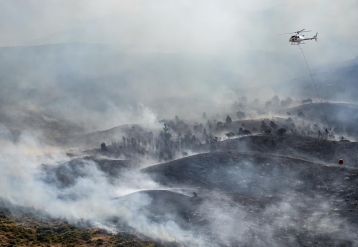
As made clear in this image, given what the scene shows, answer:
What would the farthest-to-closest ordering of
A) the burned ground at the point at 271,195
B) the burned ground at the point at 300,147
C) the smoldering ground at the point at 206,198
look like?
1. the burned ground at the point at 300,147
2. the smoldering ground at the point at 206,198
3. the burned ground at the point at 271,195

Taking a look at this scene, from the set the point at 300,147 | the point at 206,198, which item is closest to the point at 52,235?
the point at 206,198

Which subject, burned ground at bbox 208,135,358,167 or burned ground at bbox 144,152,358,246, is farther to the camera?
burned ground at bbox 208,135,358,167

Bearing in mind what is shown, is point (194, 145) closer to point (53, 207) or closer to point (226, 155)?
point (226, 155)

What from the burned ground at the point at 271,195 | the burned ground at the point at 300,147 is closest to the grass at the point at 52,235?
the burned ground at the point at 271,195

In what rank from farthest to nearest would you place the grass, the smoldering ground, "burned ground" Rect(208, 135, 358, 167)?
1. "burned ground" Rect(208, 135, 358, 167)
2. the smoldering ground
3. the grass

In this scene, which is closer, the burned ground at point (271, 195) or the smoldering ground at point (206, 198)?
the burned ground at point (271, 195)

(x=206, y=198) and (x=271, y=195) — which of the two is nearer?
(x=206, y=198)

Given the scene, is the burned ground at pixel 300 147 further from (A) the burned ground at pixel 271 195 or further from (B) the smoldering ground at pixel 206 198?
(B) the smoldering ground at pixel 206 198

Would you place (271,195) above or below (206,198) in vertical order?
below

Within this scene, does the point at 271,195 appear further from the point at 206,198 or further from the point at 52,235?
the point at 52,235

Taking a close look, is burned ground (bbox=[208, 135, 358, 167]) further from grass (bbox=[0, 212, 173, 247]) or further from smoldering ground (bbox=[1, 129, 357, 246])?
grass (bbox=[0, 212, 173, 247])

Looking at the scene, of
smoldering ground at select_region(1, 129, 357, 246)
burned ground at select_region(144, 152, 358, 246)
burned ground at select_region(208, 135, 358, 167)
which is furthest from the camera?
burned ground at select_region(208, 135, 358, 167)

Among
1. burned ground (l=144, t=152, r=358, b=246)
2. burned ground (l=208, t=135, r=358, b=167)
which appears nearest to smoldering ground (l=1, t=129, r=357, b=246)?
burned ground (l=144, t=152, r=358, b=246)
